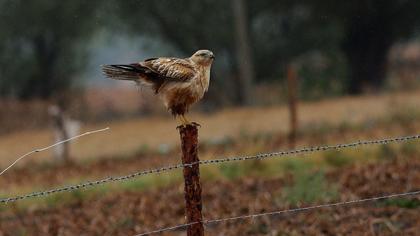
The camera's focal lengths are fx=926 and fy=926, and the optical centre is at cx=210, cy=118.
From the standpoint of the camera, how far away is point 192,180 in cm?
646

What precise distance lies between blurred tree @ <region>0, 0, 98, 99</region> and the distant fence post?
26.6 meters

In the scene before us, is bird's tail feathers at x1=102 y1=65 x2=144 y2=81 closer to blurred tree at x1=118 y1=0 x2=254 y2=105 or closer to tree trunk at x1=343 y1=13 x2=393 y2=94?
blurred tree at x1=118 y1=0 x2=254 y2=105

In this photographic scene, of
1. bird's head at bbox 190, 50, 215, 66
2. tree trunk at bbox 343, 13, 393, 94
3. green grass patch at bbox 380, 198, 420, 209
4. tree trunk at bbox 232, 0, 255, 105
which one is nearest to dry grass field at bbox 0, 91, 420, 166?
tree trunk at bbox 232, 0, 255, 105

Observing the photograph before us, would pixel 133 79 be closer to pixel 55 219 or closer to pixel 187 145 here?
pixel 187 145

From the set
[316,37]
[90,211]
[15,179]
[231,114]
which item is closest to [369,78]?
[316,37]

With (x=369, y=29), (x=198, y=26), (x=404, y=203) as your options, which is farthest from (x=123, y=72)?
(x=369, y=29)

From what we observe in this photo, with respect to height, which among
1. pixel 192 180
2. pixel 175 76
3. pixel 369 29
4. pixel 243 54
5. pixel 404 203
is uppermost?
pixel 369 29

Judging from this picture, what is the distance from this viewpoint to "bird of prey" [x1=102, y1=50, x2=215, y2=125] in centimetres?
629

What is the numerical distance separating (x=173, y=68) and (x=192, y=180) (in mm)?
794

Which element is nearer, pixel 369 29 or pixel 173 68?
pixel 173 68

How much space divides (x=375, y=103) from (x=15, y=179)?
11.2 m

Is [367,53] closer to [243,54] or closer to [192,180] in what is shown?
[243,54]

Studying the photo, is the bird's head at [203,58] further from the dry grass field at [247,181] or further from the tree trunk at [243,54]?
the tree trunk at [243,54]

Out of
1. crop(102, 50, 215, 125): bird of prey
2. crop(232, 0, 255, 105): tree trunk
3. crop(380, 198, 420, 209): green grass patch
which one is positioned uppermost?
crop(232, 0, 255, 105): tree trunk
